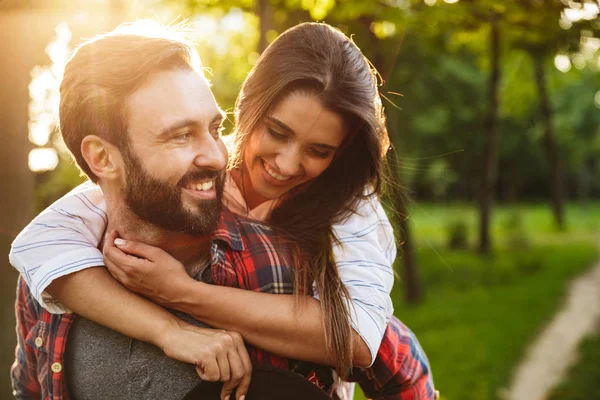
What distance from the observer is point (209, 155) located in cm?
187

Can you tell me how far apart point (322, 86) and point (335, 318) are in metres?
1.00

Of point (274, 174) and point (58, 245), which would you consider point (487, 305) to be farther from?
point (58, 245)

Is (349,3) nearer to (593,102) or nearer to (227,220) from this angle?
(227,220)

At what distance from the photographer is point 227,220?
2.09 m

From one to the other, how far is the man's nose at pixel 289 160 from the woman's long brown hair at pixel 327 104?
0.34 feet

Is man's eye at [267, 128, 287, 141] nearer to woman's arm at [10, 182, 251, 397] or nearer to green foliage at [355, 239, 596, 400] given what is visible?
woman's arm at [10, 182, 251, 397]

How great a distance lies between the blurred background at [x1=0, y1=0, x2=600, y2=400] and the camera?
461 cm

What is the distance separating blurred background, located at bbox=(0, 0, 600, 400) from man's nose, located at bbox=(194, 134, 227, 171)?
60cm

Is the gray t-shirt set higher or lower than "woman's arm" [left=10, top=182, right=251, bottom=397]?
lower

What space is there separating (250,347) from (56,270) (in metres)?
0.62

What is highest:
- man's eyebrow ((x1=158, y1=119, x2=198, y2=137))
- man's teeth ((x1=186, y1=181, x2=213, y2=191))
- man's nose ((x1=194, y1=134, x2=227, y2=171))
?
man's eyebrow ((x1=158, y1=119, x2=198, y2=137))

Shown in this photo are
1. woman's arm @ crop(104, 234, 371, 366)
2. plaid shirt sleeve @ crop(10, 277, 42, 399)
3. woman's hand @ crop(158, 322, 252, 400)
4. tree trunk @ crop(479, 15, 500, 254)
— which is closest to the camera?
woman's hand @ crop(158, 322, 252, 400)

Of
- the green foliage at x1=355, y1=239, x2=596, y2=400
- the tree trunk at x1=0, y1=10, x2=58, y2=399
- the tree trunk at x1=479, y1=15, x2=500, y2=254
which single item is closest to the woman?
the tree trunk at x1=0, y1=10, x2=58, y2=399

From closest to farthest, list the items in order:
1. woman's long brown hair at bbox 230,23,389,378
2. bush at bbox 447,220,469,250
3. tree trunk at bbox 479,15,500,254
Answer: woman's long brown hair at bbox 230,23,389,378 → tree trunk at bbox 479,15,500,254 → bush at bbox 447,220,469,250
